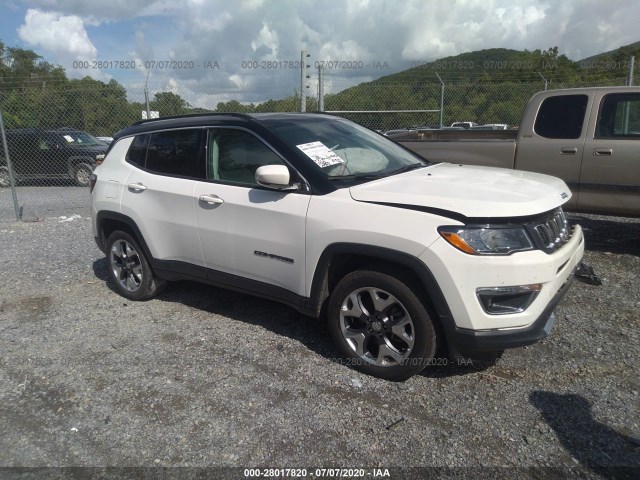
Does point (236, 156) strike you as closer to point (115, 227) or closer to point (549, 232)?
point (115, 227)

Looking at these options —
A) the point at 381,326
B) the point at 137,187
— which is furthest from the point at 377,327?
the point at 137,187

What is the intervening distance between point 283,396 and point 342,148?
6.22ft

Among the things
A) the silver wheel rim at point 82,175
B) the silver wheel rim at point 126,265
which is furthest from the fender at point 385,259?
the silver wheel rim at point 82,175

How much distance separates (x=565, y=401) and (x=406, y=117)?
9586 millimetres

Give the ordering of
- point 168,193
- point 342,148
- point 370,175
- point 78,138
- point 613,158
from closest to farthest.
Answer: point 370,175 < point 342,148 < point 168,193 < point 613,158 < point 78,138

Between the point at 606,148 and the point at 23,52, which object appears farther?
the point at 23,52

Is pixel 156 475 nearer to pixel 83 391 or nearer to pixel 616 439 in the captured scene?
pixel 83 391

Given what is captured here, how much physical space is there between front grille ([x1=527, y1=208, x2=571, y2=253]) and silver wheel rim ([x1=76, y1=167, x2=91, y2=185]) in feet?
42.0

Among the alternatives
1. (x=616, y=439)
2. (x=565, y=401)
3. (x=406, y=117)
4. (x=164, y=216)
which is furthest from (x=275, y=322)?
(x=406, y=117)

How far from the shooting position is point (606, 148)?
569cm

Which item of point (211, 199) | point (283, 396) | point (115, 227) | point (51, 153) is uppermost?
point (211, 199)

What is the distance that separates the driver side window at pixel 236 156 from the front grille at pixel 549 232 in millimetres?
1749

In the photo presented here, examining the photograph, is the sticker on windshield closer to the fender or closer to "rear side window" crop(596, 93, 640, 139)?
the fender

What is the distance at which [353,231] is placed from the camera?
3137 mm
